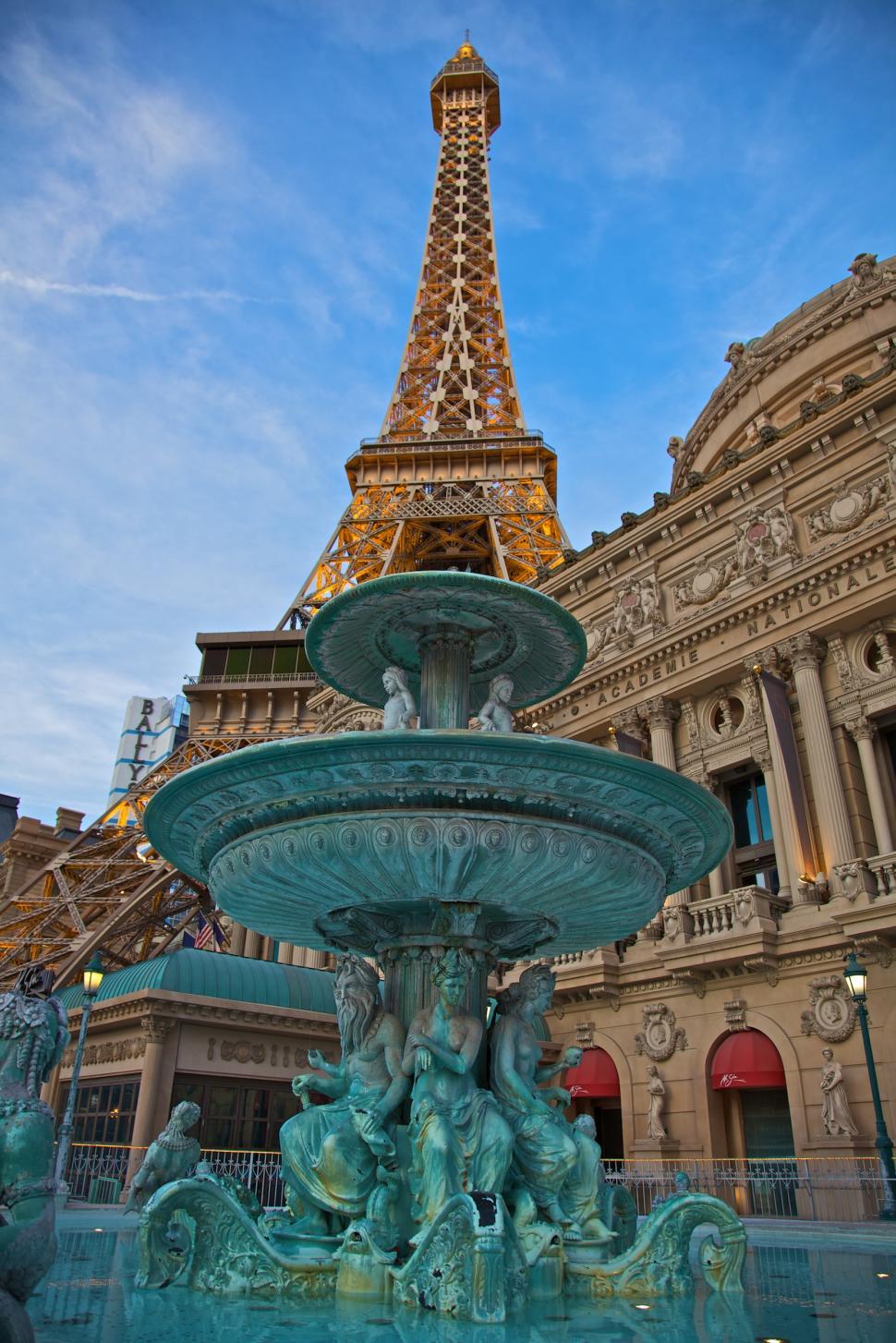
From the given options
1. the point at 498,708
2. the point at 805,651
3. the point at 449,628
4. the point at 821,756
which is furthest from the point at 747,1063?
the point at 449,628

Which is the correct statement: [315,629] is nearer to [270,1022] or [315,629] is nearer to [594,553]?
[270,1022]

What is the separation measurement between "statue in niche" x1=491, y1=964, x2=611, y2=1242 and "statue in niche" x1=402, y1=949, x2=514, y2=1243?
0.90 ft

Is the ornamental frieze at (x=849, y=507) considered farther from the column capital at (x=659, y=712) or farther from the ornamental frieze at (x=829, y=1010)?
the ornamental frieze at (x=829, y=1010)

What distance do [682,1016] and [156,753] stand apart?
278 feet

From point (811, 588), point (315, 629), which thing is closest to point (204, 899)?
point (811, 588)

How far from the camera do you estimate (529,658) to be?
31.2 feet

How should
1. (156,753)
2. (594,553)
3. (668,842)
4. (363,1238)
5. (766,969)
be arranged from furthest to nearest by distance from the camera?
(156,753)
(594,553)
(766,969)
(668,842)
(363,1238)

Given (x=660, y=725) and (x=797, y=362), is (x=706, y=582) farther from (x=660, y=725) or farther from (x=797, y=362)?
(x=797, y=362)

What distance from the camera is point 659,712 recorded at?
26.0m

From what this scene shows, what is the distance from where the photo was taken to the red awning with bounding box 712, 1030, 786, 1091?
20.2m

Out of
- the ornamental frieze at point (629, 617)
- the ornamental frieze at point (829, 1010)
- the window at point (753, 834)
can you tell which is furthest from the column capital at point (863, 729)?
the ornamental frieze at point (629, 617)

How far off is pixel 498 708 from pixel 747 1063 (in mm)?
15403

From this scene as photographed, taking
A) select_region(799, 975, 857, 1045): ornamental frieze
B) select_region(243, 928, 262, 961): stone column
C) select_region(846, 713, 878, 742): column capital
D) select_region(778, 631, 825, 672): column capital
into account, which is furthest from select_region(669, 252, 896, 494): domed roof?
select_region(243, 928, 262, 961): stone column

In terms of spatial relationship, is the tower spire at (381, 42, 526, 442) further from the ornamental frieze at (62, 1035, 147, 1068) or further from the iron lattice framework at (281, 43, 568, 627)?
the ornamental frieze at (62, 1035, 147, 1068)
